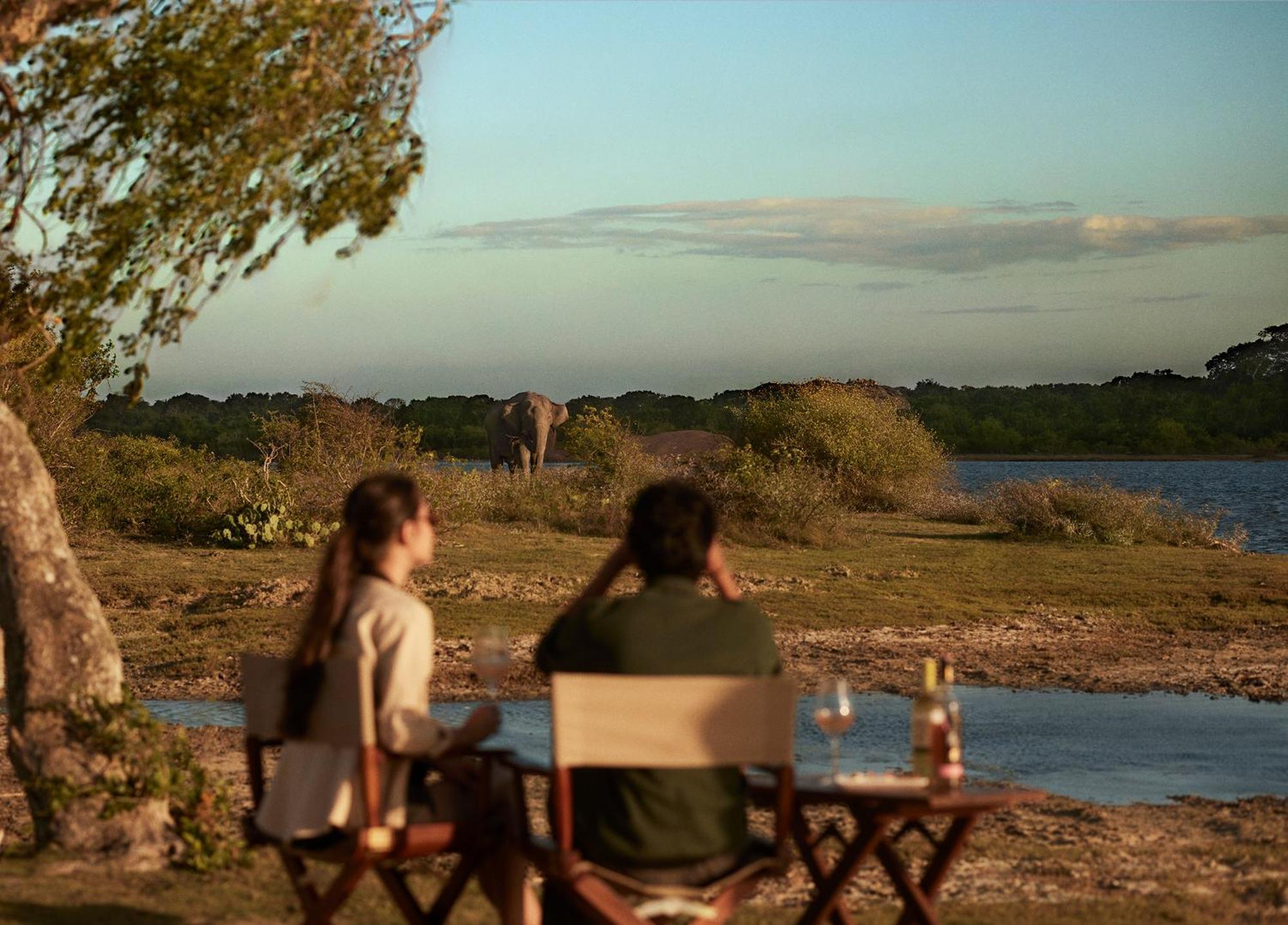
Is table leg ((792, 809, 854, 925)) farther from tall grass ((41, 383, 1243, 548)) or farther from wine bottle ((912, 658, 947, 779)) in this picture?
tall grass ((41, 383, 1243, 548))

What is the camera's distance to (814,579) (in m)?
19.3

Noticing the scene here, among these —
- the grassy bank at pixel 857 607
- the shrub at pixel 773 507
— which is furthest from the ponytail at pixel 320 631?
the shrub at pixel 773 507

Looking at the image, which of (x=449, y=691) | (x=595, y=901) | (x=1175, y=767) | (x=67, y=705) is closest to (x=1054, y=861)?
(x=1175, y=767)

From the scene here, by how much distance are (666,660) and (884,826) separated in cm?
66

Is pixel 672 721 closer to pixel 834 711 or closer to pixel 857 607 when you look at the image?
pixel 834 711

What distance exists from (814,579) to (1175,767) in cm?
1000

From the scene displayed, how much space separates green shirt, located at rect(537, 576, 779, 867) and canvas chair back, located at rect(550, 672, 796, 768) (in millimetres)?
143

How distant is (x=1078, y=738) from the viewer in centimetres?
1034

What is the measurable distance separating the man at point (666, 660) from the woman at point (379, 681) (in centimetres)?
35

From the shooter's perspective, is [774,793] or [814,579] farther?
[814,579]

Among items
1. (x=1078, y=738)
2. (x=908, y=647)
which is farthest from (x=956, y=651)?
(x=1078, y=738)

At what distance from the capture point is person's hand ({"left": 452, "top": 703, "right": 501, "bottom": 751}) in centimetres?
393

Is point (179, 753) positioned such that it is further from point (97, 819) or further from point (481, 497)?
point (481, 497)

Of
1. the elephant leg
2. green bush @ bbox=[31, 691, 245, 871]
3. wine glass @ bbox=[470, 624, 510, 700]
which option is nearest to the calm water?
green bush @ bbox=[31, 691, 245, 871]
